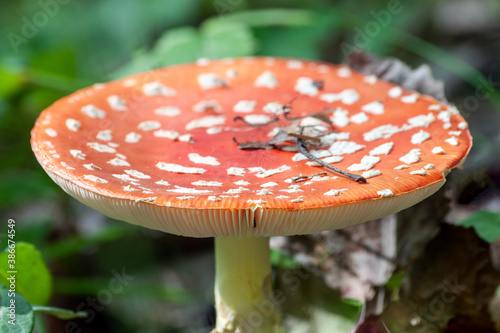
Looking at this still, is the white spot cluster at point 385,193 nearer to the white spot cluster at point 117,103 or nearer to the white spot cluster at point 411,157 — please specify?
the white spot cluster at point 411,157

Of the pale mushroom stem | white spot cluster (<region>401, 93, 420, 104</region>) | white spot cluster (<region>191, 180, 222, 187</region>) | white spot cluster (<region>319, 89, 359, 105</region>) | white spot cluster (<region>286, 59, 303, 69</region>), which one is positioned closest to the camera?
white spot cluster (<region>191, 180, 222, 187</region>)

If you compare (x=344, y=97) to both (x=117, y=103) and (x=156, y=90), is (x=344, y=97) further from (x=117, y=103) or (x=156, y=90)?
(x=117, y=103)

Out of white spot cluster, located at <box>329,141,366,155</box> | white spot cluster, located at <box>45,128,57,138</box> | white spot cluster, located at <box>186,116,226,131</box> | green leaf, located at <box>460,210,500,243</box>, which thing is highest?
white spot cluster, located at <box>45,128,57,138</box>

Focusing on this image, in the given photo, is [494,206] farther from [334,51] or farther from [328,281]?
[334,51]

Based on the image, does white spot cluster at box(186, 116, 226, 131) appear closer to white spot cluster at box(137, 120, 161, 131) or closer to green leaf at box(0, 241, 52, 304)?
white spot cluster at box(137, 120, 161, 131)

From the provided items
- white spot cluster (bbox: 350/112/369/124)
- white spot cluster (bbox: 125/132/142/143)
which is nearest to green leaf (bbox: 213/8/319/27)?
white spot cluster (bbox: 350/112/369/124)

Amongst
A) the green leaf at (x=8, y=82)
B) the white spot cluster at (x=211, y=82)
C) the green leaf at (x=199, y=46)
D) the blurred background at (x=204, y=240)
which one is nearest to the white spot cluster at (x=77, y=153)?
the blurred background at (x=204, y=240)

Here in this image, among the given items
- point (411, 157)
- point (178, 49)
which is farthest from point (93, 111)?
point (178, 49)
